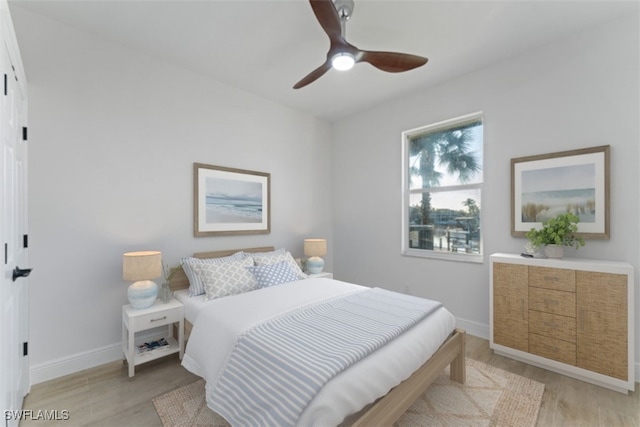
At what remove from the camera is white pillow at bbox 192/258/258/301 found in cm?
258

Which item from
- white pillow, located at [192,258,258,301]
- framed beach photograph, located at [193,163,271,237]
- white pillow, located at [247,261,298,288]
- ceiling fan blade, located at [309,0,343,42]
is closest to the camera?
ceiling fan blade, located at [309,0,343,42]

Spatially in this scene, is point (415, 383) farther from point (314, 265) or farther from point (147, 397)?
point (314, 265)

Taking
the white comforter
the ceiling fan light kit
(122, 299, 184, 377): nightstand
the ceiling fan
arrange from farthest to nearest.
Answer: (122, 299, 184, 377): nightstand
the ceiling fan light kit
the ceiling fan
the white comforter

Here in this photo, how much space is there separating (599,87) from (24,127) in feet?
15.4

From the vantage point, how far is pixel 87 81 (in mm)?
2469

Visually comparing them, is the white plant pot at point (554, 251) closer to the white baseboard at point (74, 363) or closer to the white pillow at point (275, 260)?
the white pillow at point (275, 260)

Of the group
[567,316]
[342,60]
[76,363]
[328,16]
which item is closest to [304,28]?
[342,60]

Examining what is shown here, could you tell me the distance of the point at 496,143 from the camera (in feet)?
9.85

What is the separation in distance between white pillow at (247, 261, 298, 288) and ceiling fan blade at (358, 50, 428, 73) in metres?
2.10

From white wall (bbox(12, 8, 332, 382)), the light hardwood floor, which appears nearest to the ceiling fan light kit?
white wall (bbox(12, 8, 332, 382))

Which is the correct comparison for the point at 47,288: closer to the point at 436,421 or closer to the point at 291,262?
the point at 291,262

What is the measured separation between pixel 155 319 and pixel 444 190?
3398 mm

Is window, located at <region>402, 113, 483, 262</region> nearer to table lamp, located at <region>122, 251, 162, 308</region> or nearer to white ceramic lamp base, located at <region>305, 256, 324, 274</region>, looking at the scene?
white ceramic lamp base, located at <region>305, 256, 324, 274</region>

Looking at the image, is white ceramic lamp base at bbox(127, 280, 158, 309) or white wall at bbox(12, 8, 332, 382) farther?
white ceramic lamp base at bbox(127, 280, 158, 309)
